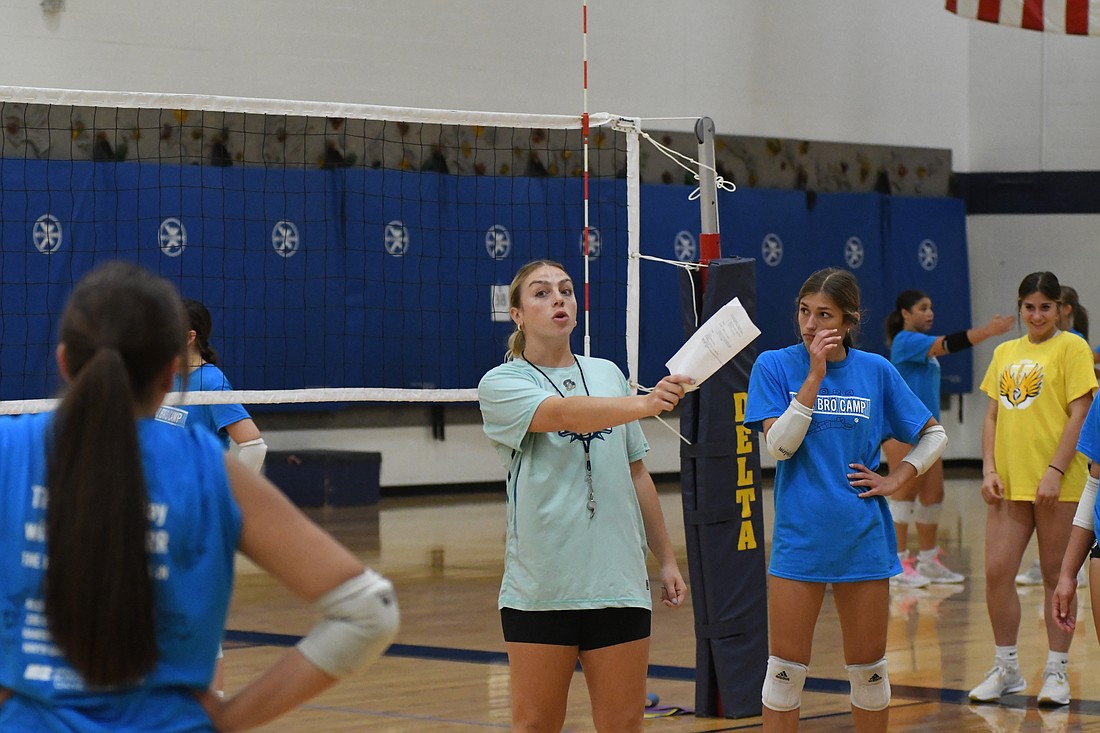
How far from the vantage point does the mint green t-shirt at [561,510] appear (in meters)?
3.58

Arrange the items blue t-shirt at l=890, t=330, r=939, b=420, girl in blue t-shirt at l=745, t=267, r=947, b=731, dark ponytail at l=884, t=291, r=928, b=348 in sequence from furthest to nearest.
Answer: dark ponytail at l=884, t=291, r=928, b=348 < blue t-shirt at l=890, t=330, r=939, b=420 < girl in blue t-shirt at l=745, t=267, r=947, b=731

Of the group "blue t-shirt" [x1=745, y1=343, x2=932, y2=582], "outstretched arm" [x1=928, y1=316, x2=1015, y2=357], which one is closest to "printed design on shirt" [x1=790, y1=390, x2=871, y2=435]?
"blue t-shirt" [x1=745, y1=343, x2=932, y2=582]

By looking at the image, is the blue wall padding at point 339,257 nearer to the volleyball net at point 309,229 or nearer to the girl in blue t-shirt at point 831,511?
the volleyball net at point 309,229

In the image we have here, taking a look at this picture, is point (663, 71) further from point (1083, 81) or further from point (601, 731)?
point (601, 731)

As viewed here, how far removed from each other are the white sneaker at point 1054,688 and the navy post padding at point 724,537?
104 cm

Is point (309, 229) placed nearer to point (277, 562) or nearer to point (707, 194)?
point (707, 194)

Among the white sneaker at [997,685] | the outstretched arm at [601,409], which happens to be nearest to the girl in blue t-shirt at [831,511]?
the outstretched arm at [601,409]

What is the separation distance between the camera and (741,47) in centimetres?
1521

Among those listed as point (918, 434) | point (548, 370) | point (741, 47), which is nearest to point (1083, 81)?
point (741, 47)

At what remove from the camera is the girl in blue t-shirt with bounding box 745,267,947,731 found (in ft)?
14.1

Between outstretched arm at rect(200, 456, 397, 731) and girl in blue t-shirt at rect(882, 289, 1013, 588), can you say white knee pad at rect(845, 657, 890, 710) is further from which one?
girl in blue t-shirt at rect(882, 289, 1013, 588)

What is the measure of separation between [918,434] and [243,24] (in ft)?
30.4

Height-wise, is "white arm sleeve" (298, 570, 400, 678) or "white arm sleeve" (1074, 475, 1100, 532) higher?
"white arm sleeve" (298, 570, 400, 678)

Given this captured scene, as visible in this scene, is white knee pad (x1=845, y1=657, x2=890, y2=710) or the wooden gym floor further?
the wooden gym floor
